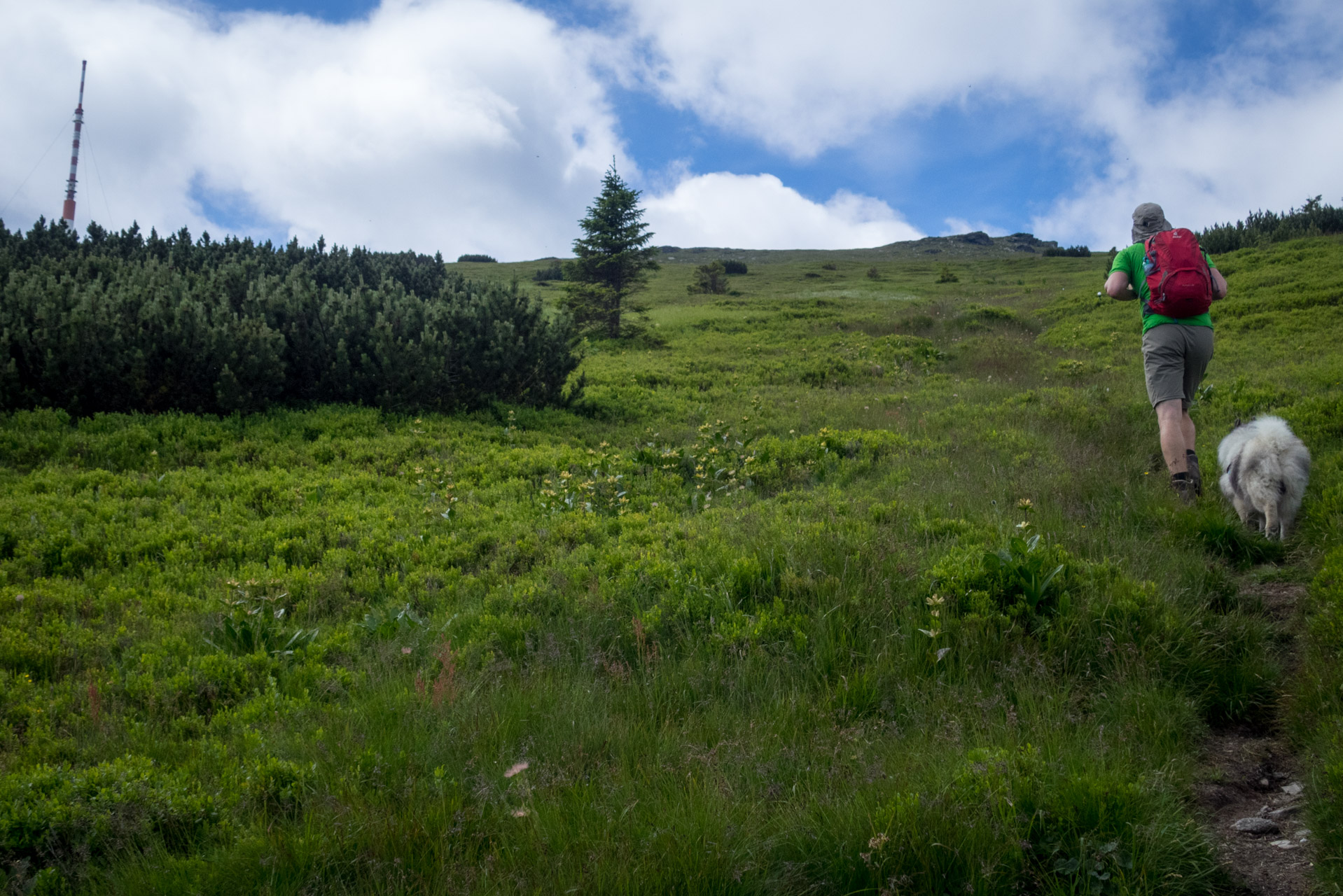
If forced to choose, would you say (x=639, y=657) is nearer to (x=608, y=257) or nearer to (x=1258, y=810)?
(x=1258, y=810)

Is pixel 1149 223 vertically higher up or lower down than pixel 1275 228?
lower down

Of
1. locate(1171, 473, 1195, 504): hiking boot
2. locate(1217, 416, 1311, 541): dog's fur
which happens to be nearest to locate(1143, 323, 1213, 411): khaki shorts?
locate(1171, 473, 1195, 504): hiking boot

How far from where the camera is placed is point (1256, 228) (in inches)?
1096

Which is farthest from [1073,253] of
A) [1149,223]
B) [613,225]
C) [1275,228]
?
[1149,223]

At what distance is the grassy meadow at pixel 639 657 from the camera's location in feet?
8.90

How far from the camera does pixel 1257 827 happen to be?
2.95 m

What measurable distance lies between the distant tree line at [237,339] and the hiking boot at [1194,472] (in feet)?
30.4

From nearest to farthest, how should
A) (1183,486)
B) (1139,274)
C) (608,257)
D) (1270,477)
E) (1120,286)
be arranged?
1. (1270,477)
2. (1183,486)
3. (1120,286)
4. (1139,274)
5. (608,257)

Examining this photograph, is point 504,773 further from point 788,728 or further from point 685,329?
point 685,329

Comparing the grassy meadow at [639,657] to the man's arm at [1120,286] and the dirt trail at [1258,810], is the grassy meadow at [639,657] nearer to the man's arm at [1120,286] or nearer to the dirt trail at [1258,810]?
the dirt trail at [1258,810]

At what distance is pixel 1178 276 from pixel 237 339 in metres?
11.0

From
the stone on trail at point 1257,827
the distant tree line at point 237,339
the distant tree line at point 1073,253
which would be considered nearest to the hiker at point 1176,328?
the stone on trail at point 1257,827

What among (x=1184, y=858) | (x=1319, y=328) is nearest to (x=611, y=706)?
(x=1184, y=858)

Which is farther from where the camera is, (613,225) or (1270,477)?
(613,225)
